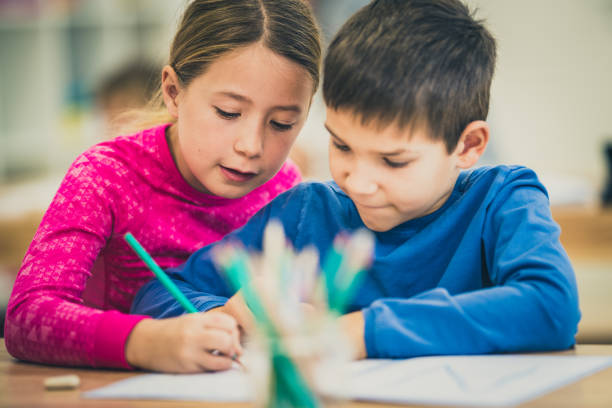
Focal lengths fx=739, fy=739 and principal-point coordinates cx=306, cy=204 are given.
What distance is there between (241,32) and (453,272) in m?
0.49

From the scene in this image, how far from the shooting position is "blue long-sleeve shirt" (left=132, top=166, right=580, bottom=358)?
81 centimetres

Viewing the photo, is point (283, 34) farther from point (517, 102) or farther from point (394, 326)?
point (517, 102)

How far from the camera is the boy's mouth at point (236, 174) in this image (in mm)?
1146

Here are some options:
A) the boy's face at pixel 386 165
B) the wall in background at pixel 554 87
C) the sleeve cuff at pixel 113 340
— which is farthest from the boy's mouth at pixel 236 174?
the wall in background at pixel 554 87

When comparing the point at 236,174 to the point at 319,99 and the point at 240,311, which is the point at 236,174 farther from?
the point at 319,99

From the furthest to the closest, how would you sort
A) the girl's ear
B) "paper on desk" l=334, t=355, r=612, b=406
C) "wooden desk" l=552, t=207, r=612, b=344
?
"wooden desk" l=552, t=207, r=612, b=344, the girl's ear, "paper on desk" l=334, t=355, r=612, b=406

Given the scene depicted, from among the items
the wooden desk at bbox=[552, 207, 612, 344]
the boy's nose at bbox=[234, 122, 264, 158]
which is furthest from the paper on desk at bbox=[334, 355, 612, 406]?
the wooden desk at bbox=[552, 207, 612, 344]

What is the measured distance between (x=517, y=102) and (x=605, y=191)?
2.97 ft

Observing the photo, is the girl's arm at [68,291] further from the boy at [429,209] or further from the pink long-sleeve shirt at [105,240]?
the boy at [429,209]

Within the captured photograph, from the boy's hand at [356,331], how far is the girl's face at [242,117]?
35cm

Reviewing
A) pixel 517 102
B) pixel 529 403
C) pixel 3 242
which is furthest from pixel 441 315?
pixel 517 102

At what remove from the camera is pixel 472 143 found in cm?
100

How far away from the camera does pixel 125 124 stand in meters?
1.53

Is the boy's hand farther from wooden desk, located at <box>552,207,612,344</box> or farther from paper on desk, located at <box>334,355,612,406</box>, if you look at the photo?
wooden desk, located at <box>552,207,612,344</box>
